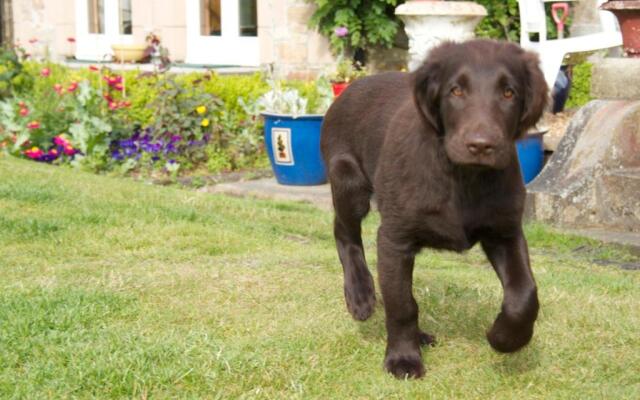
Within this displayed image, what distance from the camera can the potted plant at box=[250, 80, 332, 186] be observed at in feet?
26.9

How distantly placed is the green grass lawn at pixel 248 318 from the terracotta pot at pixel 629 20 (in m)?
1.54

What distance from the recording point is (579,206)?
6.71 meters

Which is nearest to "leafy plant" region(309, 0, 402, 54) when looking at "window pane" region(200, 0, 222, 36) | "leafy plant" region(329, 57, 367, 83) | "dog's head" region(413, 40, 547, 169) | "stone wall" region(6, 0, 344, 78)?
"stone wall" region(6, 0, 344, 78)

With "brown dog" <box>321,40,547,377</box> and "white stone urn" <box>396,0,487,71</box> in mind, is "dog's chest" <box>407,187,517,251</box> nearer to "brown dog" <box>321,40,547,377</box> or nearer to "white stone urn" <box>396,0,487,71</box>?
"brown dog" <box>321,40,547,377</box>

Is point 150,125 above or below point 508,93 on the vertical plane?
below

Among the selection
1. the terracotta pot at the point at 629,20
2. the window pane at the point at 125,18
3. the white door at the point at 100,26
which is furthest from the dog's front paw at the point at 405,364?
the window pane at the point at 125,18

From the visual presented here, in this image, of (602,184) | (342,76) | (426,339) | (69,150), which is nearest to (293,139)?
(342,76)

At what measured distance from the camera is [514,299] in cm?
332

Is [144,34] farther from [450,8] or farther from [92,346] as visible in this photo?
[92,346]

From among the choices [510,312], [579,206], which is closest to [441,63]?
[510,312]

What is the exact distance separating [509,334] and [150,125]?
654cm

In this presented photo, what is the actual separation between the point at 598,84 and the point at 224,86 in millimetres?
3952

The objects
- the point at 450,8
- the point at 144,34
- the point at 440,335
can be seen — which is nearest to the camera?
the point at 440,335

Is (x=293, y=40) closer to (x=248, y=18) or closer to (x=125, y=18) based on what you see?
(x=248, y=18)
